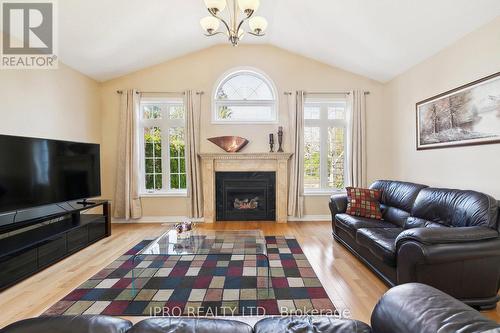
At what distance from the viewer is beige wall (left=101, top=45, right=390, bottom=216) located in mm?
4941

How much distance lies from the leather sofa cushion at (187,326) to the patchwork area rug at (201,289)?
102 cm

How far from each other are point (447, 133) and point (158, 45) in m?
4.68

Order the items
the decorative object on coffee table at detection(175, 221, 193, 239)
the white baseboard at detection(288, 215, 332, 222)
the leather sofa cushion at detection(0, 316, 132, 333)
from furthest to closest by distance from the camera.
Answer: the white baseboard at detection(288, 215, 332, 222), the decorative object on coffee table at detection(175, 221, 193, 239), the leather sofa cushion at detection(0, 316, 132, 333)

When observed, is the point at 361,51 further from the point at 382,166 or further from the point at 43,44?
the point at 43,44

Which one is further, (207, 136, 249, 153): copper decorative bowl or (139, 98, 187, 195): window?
(139, 98, 187, 195): window

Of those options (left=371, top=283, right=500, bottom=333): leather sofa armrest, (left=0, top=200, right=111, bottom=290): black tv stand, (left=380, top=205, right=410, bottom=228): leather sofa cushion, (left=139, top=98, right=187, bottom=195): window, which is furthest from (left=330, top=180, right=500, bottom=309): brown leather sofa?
(left=139, top=98, right=187, bottom=195): window

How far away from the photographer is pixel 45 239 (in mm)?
2820

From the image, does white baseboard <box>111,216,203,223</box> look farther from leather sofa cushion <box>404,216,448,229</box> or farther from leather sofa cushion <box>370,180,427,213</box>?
leather sofa cushion <box>404,216,448,229</box>

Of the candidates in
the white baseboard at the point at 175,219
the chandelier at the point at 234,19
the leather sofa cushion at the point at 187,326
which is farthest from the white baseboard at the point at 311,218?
the leather sofa cushion at the point at 187,326

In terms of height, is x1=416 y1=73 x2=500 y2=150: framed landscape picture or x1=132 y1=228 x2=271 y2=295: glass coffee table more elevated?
x1=416 y1=73 x2=500 y2=150: framed landscape picture

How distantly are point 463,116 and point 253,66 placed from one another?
352 cm

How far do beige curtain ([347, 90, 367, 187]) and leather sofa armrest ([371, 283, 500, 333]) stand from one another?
3954 millimetres

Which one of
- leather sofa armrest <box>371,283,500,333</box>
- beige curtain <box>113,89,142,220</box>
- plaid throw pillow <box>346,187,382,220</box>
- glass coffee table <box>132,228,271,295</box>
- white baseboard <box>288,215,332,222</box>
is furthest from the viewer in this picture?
white baseboard <box>288,215,332,222</box>

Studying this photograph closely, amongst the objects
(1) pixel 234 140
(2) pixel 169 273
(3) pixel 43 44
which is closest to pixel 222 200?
(1) pixel 234 140
